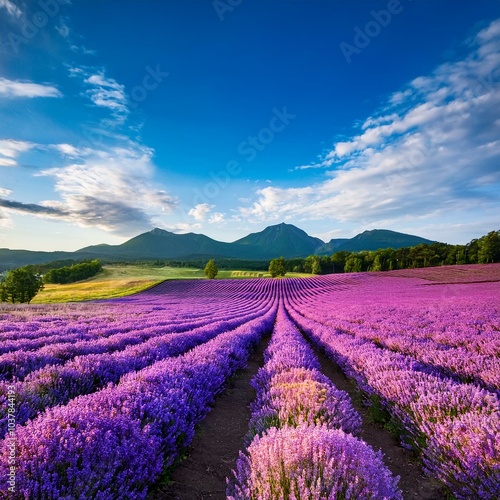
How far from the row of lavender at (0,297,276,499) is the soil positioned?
305 millimetres

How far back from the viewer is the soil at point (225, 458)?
8.54 feet

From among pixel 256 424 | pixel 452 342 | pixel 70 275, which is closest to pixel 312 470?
pixel 256 424

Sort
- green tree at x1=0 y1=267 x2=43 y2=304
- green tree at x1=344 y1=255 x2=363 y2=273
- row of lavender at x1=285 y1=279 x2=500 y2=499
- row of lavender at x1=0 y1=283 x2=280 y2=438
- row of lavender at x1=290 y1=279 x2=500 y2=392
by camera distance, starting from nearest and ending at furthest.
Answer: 1. row of lavender at x1=285 y1=279 x2=500 y2=499
2. row of lavender at x1=0 y1=283 x2=280 y2=438
3. row of lavender at x1=290 y1=279 x2=500 y2=392
4. green tree at x1=0 y1=267 x2=43 y2=304
5. green tree at x1=344 y1=255 x2=363 y2=273

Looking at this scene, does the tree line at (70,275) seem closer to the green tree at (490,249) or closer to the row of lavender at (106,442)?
the row of lavender at (106,442)

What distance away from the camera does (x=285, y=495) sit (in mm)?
1671

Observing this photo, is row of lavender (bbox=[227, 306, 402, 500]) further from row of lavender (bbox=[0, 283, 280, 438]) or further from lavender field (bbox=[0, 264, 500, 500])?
row of lavender (bbox=[0, 283, 280, 438])

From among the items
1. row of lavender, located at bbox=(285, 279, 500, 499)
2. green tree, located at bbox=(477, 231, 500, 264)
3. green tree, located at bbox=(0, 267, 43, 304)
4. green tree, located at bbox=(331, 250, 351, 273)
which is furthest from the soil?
green tree, located at bbox=(331, 250, 351, 273)

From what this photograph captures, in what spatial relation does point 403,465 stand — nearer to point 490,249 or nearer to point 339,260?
point 490,249

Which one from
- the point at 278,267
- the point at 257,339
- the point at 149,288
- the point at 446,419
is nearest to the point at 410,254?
the point at 278,267

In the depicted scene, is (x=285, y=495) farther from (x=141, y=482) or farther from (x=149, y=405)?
(x=149, y=405)

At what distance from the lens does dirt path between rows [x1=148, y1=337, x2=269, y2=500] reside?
8.52ft

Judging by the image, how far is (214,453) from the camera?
132 inches

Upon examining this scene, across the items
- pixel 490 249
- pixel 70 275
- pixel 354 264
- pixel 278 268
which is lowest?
pixel 70 275

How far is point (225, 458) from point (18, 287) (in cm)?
4281
